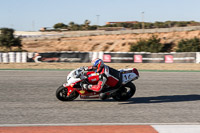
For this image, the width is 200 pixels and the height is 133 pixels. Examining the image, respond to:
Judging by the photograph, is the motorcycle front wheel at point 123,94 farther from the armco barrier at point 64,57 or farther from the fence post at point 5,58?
the fence post at point 5,58

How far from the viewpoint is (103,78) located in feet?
30.2

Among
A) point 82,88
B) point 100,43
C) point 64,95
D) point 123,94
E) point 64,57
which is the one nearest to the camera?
point 82,88

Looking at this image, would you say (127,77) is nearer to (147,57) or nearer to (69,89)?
(69,89)

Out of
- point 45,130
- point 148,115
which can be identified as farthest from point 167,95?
point 45,130

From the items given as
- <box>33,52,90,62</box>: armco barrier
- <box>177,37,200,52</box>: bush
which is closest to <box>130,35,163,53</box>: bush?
<box>177,37,200,52</box>: bush

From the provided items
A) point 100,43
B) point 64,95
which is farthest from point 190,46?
point 64,95

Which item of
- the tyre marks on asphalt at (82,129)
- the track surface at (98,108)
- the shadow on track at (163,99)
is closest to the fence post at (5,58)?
the track surface at (98,108)

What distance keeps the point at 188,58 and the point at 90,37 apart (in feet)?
142

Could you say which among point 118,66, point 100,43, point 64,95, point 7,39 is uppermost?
point 7,39

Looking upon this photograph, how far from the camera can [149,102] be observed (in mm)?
9758

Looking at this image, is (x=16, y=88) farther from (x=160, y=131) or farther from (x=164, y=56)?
(x=164, y=56)

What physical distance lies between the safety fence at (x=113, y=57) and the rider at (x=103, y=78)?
15.4 meters

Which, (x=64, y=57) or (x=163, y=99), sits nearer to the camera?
(x=163, y=99)

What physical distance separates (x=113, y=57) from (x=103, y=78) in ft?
52.1
